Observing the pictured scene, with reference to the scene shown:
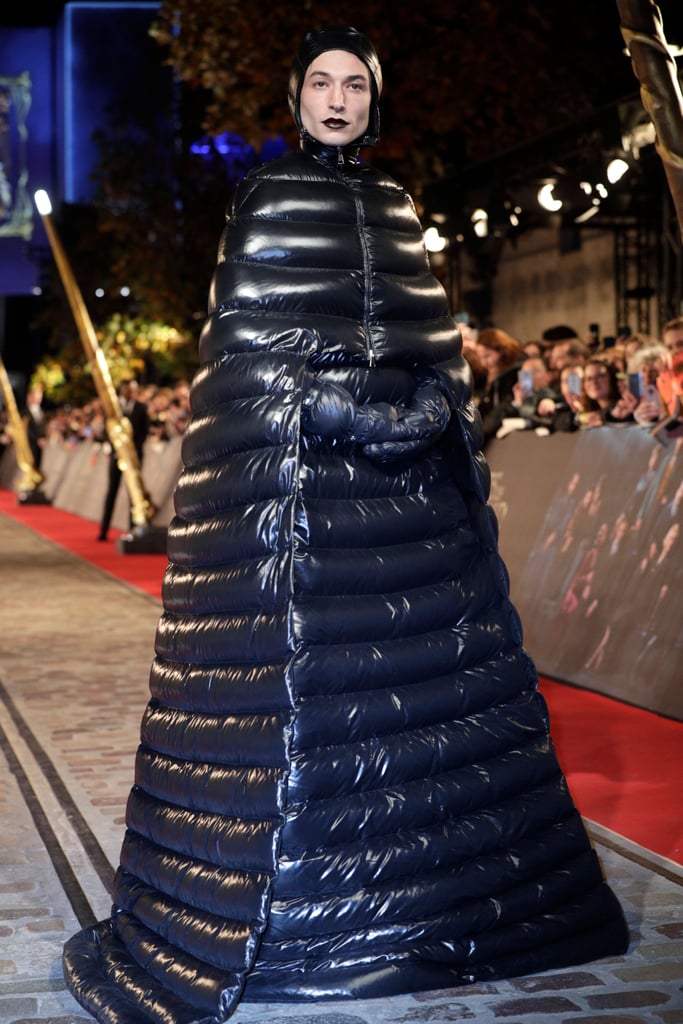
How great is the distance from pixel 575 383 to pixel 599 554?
1351 mm

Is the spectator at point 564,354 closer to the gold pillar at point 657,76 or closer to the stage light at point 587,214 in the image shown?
the gold pillar at point 657,76

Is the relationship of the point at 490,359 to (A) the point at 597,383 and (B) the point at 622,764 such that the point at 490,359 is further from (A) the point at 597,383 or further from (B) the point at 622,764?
(B) the point at 622,764

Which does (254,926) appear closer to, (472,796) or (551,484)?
(472,796)

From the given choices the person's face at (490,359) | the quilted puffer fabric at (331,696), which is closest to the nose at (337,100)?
the quilted puffer fabric at (331,696)

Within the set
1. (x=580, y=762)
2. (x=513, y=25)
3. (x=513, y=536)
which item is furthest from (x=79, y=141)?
→ (x=580, y=762)

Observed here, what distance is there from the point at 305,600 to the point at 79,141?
137 ft

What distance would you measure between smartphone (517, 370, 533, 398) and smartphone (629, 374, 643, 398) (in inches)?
61.2

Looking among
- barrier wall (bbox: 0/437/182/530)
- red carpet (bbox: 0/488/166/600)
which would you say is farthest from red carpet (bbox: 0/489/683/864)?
barrier wall (bbox: 0/437/182/530)

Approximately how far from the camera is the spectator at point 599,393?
862 cm

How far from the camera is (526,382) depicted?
384 inches

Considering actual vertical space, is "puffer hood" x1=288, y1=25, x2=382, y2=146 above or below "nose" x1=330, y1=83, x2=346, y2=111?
above

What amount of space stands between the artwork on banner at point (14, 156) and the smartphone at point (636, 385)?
39.0 metres

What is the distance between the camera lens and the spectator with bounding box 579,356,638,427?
8625 millimetres

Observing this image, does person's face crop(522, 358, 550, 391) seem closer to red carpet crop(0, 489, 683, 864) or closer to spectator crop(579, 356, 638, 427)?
spectator crop(579, 356, 638, 427)
